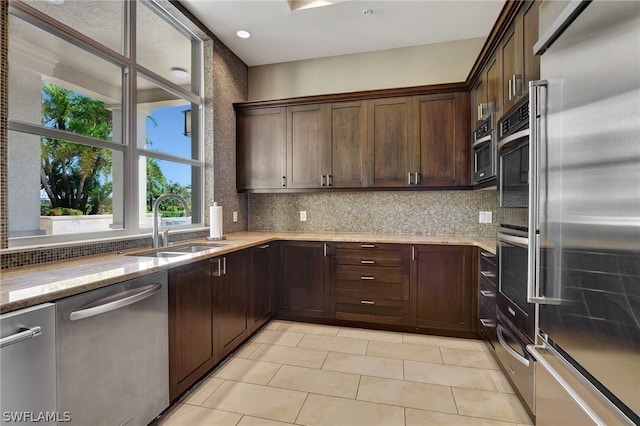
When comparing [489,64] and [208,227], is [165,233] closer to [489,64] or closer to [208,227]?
[208,227]

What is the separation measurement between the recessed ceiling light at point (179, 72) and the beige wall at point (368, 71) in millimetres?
1000

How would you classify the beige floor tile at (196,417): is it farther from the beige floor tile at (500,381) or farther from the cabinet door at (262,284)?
the beige floor tile at (500,381)

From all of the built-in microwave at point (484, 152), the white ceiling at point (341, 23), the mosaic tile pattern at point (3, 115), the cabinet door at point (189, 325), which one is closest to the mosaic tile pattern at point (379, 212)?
the built-in microwave at point (484, 152)

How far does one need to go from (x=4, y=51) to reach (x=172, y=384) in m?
1.99

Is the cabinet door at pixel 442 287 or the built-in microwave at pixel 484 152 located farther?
the cabinet door at pixel 442 287

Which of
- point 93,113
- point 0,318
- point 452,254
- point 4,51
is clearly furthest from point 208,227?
point 452,254

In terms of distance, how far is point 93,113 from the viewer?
2.11m

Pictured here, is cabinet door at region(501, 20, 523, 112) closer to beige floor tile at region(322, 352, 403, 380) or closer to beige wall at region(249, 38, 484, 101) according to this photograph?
beige wall at region(249, 38, 484, 101)

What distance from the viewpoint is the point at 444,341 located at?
278 cm

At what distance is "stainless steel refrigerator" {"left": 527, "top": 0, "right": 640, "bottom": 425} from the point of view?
30.3 inches

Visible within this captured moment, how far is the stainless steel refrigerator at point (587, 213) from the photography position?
0.77 meters

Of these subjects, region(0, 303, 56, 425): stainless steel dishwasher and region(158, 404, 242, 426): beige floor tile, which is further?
region(158, 404, 242, 426): beige floor tile

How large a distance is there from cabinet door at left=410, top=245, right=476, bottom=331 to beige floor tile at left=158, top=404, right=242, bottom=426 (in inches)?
73.4

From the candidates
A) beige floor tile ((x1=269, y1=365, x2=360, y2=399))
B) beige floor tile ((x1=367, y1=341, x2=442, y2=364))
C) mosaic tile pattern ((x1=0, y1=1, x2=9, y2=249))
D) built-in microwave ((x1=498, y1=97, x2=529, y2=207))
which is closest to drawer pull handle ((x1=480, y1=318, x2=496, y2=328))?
beige floor tile ((x1=367, y1=341, x2=442, y2=364))
